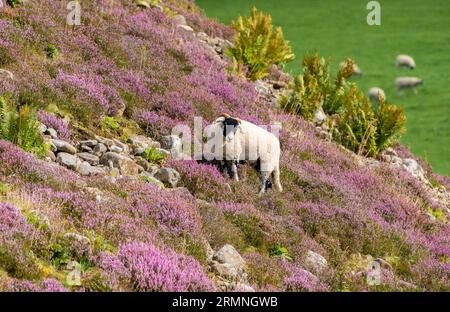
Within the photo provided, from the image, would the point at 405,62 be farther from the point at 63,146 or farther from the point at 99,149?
the point at 63,146

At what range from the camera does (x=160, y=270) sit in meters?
6.75

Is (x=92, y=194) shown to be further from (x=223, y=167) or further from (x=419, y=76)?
(x=419, y=76)

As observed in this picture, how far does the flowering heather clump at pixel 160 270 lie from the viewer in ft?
21.6

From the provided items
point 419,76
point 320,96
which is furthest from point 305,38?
point 320,96

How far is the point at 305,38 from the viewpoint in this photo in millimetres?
29312

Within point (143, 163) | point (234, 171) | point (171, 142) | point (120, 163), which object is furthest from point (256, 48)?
point (120, 163)

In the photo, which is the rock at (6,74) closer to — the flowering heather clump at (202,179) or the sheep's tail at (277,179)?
the flowering heather clump at (202,179)

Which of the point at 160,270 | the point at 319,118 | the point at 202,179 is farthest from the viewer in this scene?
the point at 319,118

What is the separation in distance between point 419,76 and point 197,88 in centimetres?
1447

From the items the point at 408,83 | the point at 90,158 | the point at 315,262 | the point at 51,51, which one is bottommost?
the point at 315,262

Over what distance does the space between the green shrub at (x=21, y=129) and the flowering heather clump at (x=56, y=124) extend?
0.92 metres

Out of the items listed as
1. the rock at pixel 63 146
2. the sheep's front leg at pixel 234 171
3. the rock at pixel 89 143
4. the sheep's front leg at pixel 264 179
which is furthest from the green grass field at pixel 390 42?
the rock at pixel 63 146

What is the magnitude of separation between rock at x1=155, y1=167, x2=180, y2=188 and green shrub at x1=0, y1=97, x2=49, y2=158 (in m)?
1.76

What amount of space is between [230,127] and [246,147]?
462 millimetres
